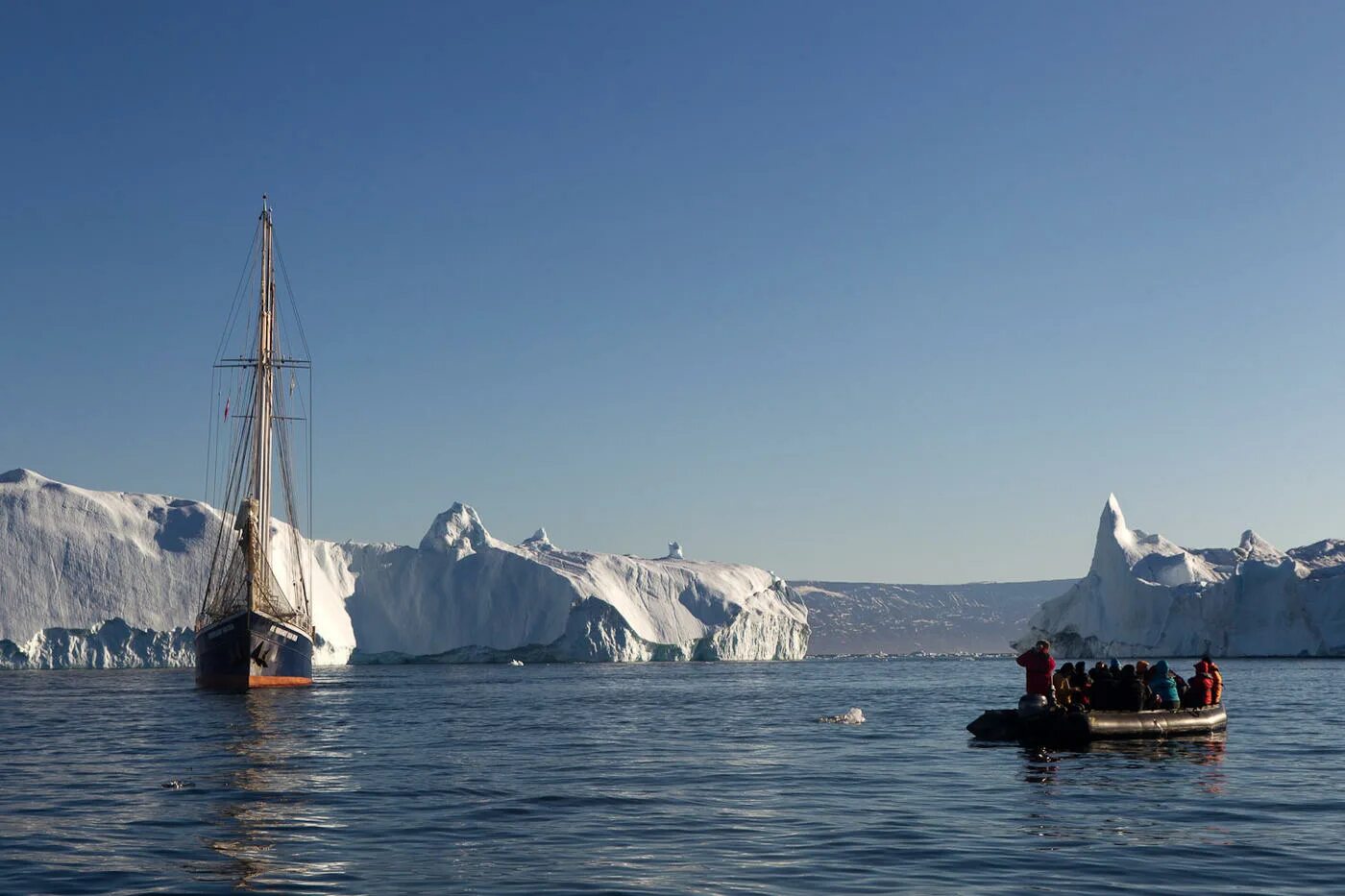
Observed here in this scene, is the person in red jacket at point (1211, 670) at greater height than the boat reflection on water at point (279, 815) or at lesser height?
greater

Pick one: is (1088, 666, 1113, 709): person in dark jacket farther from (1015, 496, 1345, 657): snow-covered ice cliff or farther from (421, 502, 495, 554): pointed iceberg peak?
(421, 502, 495, 554): pointed iceberg peak

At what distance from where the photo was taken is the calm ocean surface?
12773mm

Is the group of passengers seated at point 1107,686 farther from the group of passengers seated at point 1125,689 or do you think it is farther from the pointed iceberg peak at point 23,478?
the pointed iceberg peak at point 23,478

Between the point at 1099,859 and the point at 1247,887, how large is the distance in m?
1.69

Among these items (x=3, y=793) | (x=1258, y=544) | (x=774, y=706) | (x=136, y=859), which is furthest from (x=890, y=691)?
(x=1258, y=544)

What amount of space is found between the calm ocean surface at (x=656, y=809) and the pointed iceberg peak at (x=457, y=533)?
8457 centimetres

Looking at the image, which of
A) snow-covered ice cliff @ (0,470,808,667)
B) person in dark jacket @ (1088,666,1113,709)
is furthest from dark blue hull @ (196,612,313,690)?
person in dark jacket @ (1088,666,1113,709)

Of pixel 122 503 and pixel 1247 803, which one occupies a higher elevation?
pixel 122 503

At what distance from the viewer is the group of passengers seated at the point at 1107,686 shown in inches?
1068

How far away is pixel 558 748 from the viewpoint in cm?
2758

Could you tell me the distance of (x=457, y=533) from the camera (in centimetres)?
12238

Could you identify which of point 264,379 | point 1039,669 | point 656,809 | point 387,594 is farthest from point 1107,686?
point 387,594

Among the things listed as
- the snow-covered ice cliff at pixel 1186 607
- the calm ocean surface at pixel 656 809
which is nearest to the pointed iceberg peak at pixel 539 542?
the snow-covered ice cliff at pixel 1186 607

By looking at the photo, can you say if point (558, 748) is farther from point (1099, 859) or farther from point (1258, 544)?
point (1258, 544)
